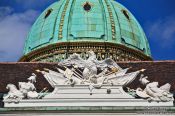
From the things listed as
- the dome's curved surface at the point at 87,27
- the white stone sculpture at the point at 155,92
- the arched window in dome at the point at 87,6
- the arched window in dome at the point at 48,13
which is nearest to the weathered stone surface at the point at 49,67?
the white stone sculpture at the point at 155,92

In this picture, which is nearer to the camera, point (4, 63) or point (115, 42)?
point (4, 63)

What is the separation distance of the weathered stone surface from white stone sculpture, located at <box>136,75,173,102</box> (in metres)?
1.54

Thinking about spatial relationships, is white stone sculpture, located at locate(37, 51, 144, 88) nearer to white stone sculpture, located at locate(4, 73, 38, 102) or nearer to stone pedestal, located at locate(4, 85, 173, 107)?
stone pedestal, located at locate(4, 85, 173, 107)

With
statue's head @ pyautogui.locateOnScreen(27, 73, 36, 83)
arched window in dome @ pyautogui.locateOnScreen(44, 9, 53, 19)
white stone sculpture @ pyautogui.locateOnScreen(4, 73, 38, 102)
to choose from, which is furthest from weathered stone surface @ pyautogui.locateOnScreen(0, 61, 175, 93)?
arched window in dome @ pyautogui.locateOnScreen(44, 9, 53, 19)

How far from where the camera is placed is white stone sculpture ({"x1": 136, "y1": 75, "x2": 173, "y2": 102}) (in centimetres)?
2438

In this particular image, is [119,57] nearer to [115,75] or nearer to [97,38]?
[97,38]

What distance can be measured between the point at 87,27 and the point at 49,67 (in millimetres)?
9393

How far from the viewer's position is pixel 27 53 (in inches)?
1468

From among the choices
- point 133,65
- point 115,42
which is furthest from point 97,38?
point 133,65

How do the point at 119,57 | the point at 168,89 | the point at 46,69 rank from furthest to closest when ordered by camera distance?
the point at 119,57 < the point at 46,69 < the point at 168,89

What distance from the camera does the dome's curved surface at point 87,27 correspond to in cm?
3650

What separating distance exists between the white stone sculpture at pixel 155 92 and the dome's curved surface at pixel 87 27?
11325mm

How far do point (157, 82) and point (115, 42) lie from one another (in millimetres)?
11003

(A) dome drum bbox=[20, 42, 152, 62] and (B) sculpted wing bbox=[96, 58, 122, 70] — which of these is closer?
(B) sculpted wing bbox=[96, 58, 122, 70]
